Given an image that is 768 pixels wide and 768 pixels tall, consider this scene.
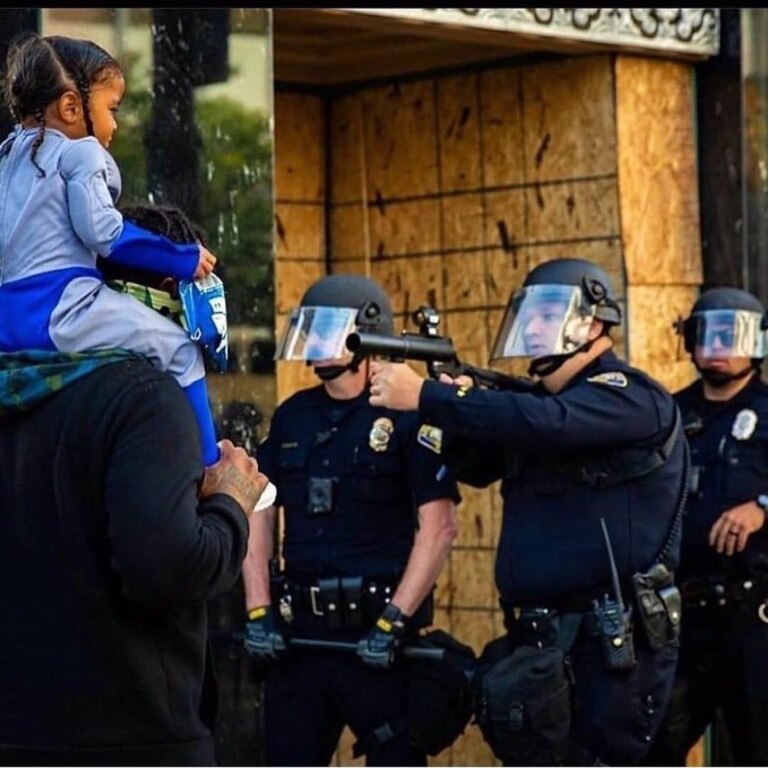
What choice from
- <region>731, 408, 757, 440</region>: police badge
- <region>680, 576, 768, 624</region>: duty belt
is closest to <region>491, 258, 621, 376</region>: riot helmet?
<region>731, 408, 757, 440</region>: police badge

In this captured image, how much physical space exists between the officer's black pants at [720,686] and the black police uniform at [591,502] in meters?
0.95

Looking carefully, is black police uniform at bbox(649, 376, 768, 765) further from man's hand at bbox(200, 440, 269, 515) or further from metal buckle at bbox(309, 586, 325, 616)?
man's hand at bbox(200, 440, 269, 515)

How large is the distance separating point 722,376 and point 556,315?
1.31 metres

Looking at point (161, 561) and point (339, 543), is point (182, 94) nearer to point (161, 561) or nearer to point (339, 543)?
point (339, 543)

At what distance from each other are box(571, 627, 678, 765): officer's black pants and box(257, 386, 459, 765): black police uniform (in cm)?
70

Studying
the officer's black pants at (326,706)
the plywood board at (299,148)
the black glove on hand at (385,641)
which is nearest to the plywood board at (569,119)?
the plywood board at (299,148)

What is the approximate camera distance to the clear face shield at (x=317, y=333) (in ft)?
22.3

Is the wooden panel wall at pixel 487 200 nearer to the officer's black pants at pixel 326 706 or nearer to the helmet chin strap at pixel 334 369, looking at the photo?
the helmet chin strap at pixel 334 369

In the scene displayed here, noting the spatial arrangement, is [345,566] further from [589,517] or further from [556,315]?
[556,315]

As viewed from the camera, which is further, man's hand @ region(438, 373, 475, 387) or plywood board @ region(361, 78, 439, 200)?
plywood board @ region(361, 78, 439, 200)

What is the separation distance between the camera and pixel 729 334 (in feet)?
25.1

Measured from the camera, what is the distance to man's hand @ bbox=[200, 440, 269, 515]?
3.48 m

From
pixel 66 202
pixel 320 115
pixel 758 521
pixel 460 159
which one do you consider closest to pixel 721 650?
pixel 758 521

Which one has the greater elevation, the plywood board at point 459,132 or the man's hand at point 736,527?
the plywood board at point 459,132
